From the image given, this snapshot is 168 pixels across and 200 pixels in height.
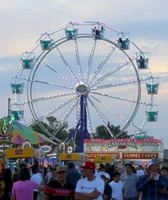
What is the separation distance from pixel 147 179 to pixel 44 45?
4056cm

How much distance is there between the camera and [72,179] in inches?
816

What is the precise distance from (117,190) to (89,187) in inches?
247

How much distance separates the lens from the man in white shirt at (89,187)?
10930mm

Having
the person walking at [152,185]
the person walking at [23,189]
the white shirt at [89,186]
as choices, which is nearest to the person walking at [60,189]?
the white shirt at [89,186]

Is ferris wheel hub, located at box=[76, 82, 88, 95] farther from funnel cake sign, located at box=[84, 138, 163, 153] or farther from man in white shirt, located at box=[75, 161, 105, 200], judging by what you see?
man in white shirt, located at box=[75, 161, 105, 200]

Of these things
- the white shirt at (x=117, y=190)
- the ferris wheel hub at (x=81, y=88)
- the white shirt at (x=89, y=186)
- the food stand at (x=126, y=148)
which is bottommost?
the white shirt at (x=117, y=190)

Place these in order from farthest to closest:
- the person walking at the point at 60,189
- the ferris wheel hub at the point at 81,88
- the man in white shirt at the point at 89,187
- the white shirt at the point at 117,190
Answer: the ferris wheel hub at the point at 81,88, the white shirt at the point at 117,190, the person walking at the point at 60,189, the man in white shirt at the point at 89,187

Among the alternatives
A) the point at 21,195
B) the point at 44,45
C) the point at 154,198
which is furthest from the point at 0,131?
the point at 44,45

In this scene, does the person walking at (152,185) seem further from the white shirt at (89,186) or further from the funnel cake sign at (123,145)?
the funnel cake sign at (123,145)

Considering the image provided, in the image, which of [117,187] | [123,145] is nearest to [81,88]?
[123,145]

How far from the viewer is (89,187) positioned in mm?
11008

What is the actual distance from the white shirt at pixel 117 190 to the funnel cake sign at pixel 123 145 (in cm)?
3699

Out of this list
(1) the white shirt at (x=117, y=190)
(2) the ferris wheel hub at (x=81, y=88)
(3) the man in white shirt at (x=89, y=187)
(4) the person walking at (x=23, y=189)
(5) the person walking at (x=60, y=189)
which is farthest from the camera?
(2) the ferris wheel hub at (x=81, y=88)

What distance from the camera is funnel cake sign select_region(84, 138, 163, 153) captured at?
54969 millimetres
